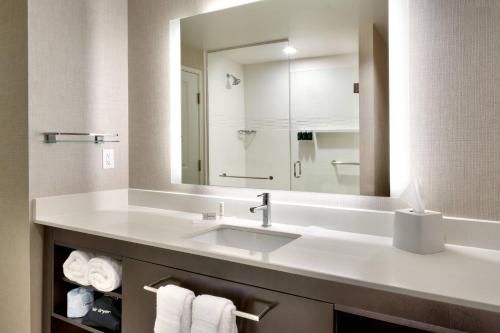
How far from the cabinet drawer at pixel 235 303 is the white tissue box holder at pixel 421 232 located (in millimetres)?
384

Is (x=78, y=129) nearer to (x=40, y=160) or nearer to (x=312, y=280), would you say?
(x=40, y=160)

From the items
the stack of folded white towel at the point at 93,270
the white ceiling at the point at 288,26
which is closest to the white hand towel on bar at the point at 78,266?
the stack of folded white towel at the point at 93,270

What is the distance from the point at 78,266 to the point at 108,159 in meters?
0.67

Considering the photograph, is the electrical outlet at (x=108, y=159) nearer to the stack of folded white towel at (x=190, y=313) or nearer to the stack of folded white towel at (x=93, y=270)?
the stack of folded white towel at (x=93, y=270)

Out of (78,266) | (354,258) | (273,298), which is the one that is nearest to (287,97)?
(354,258)

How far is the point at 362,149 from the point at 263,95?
55 centimetres

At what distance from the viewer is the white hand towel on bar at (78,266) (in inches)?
63.8

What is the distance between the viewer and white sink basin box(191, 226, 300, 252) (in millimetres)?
1502

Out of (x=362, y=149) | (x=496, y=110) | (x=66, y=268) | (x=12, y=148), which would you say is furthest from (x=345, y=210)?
(x=12, y=148)

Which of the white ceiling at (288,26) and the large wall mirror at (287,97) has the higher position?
the white ceiling at (288,26)

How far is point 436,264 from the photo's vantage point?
1.08 meters

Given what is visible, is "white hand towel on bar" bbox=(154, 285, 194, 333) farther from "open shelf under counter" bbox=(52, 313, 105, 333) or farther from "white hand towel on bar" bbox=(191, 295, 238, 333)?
"open shelf under counter" bbox=(52, 313, 105, 333)

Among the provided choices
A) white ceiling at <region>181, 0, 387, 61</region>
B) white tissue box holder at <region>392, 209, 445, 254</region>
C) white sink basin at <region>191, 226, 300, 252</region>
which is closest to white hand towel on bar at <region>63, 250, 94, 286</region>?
white sink basin at <region>191, 226, 300, 252</region>

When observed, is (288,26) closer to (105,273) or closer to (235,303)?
(235,303)
